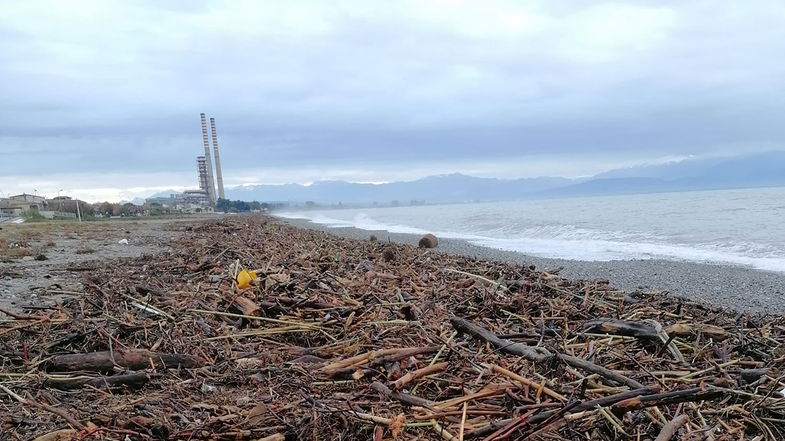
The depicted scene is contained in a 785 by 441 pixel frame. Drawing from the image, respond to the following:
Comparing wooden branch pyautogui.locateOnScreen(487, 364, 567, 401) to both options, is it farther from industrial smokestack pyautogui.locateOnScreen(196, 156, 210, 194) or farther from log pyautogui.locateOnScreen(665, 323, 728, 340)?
industrial smokestack pyautogui.locateOnScreen(196, 156, 210, 194)

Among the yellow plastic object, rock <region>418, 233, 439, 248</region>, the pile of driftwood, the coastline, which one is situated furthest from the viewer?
rock <region>418, 233, 439, 248</region>

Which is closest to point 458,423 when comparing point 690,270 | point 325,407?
point 325,407

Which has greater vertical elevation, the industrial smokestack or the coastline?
the industrial smokestack

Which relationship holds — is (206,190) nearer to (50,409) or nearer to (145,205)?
(145,205)

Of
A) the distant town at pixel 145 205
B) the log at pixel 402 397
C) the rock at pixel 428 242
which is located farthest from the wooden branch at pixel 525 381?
the distant town at pixel 145 205

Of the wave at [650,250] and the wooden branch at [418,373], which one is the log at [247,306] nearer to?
the wooden branch at [418,373]

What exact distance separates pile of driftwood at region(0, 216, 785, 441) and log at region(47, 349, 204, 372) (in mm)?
13

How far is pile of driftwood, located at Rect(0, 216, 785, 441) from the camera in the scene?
2430mm

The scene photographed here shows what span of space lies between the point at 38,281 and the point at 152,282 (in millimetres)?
3015

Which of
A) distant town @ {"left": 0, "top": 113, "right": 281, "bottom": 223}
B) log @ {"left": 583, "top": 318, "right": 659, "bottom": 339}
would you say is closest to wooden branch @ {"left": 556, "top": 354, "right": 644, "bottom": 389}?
log @ {"left": 583, "top": 318, "right": 659, "bottom": 339}

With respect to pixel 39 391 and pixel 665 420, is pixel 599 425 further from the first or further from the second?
pixel 39 391

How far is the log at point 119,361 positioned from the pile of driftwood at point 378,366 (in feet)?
0.04

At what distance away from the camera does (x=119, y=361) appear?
11.2 feet

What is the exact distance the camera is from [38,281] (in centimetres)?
775
